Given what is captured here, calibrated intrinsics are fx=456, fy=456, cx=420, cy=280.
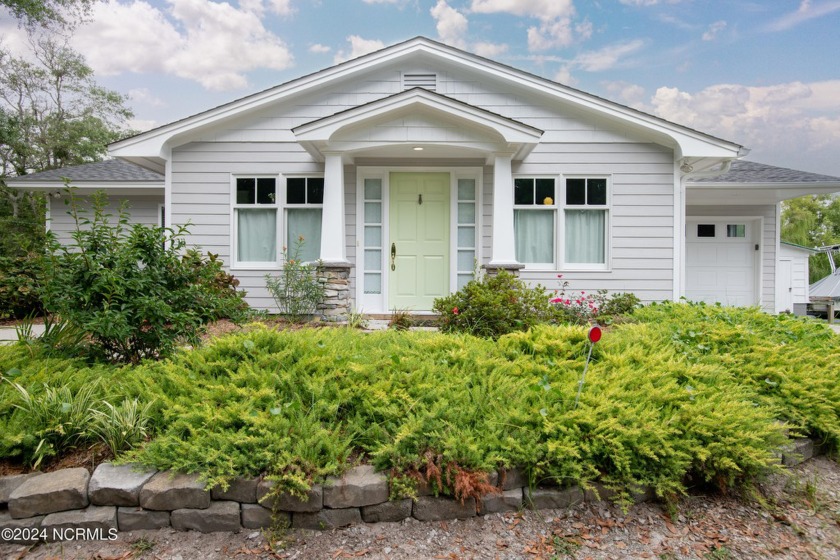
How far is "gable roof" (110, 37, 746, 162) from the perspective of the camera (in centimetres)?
690

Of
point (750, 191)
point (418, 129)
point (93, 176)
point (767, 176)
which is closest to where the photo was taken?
point (418, 129)

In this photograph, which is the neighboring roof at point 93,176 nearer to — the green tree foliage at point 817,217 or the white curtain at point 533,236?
the white curtain at point 533,236

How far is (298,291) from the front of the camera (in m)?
6.70

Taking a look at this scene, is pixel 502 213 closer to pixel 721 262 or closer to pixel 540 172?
pixel 540 172

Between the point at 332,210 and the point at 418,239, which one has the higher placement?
the point at 332,210

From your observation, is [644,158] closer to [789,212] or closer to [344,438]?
[344,438]

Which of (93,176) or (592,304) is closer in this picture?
(592,304)

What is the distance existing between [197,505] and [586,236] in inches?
264

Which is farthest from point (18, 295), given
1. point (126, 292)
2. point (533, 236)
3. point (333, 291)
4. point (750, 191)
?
point (750, 191)

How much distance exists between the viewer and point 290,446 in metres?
2.32

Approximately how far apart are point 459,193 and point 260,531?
606 centimetres

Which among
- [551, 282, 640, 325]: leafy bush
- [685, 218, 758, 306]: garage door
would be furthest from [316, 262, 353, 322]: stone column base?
[685, 218, 758, 306]: garage door

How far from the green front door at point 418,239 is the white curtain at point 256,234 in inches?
76.5

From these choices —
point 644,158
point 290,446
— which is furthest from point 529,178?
point 290,446
